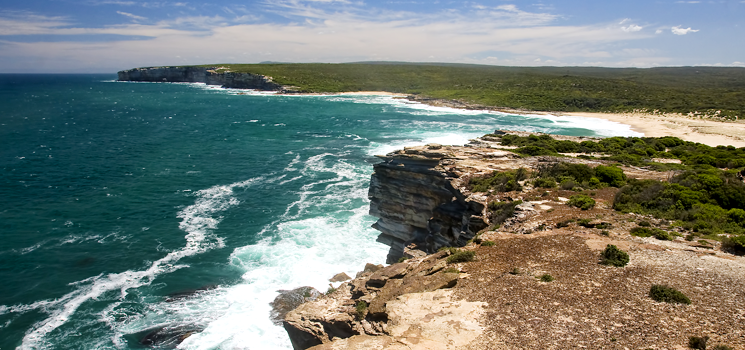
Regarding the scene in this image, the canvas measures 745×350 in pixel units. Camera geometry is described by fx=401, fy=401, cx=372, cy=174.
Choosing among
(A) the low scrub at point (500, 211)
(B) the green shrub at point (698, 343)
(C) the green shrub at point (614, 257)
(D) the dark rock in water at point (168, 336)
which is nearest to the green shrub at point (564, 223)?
(A) the low scrub at point (500, 211)

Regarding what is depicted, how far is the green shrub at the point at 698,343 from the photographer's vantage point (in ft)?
32.4

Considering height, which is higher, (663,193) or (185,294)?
(663,193)

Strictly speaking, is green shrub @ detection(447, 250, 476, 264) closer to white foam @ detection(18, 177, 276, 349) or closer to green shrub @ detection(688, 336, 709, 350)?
green shrub @ detection(688, 336, 709, 350)

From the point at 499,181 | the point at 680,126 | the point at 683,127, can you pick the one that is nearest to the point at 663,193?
the point at 499,181

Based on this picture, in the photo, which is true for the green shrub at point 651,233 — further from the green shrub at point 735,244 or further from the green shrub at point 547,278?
the green shrub at point 547,278

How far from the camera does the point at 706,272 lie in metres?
13.8

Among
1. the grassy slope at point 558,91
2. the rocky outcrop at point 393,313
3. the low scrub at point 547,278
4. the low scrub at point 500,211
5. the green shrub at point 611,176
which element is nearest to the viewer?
the rocky outcrop at point 393,313

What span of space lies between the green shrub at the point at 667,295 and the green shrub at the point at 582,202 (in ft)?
29.7

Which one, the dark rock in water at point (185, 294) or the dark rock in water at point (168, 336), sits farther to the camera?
the dark rock in water at point (185, 294)

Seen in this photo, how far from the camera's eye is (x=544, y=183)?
2489 centimetres

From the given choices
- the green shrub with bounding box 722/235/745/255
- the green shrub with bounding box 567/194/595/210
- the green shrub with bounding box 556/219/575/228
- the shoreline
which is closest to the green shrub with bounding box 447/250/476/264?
the green shrub with bounding box 556/219/575/228

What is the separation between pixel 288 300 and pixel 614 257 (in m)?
17.3

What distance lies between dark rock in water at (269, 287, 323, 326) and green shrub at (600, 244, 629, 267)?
1522 centimetres

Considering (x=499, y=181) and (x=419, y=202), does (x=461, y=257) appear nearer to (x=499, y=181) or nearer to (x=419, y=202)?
(x=499, y=181)
